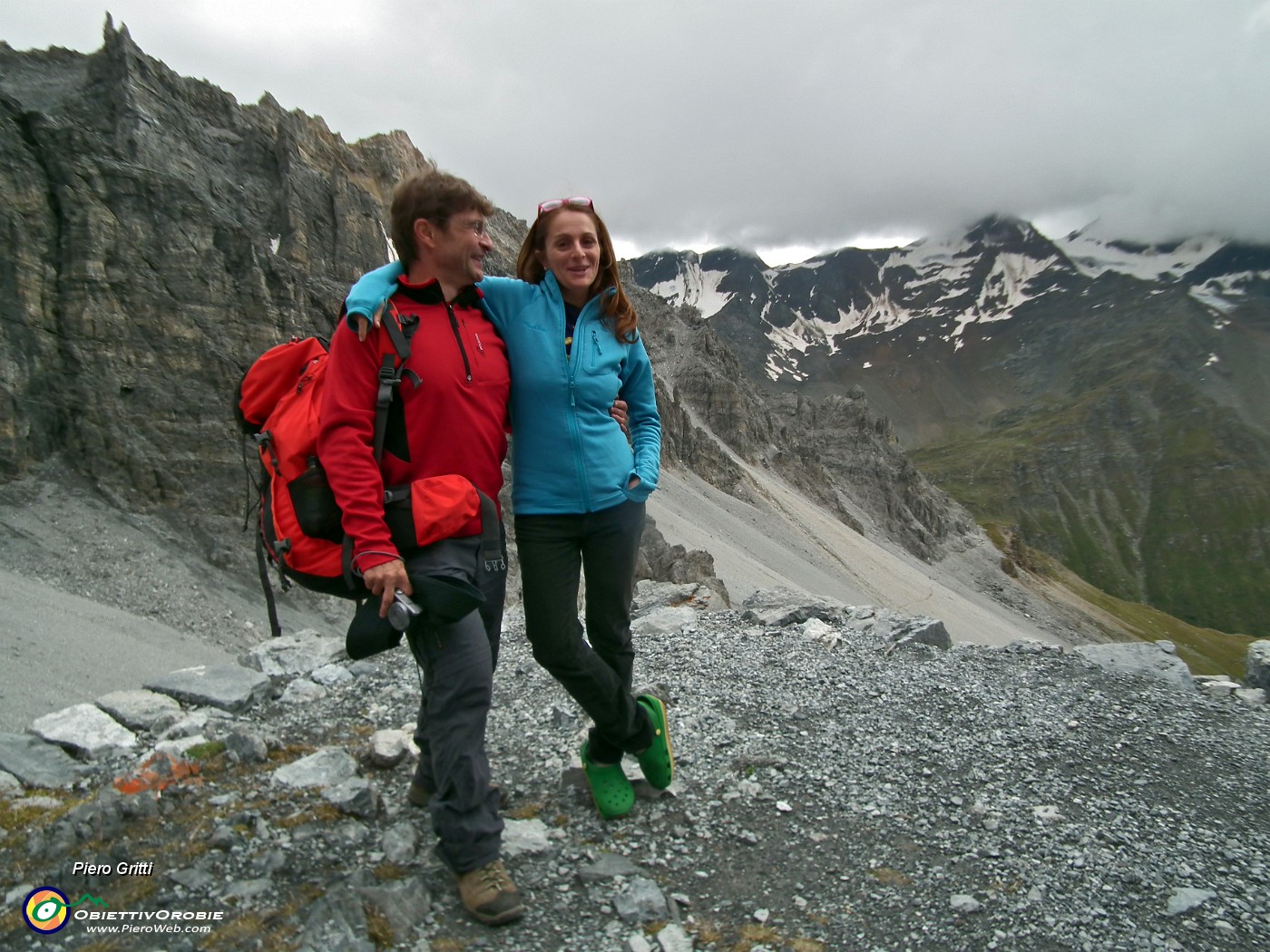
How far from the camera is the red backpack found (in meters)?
4.49

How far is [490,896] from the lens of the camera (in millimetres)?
4465

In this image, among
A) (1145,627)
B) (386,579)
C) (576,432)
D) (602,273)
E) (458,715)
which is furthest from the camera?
(1145,627)

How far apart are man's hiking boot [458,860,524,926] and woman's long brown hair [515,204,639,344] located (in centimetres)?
330

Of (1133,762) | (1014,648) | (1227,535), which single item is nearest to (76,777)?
(1133,762)

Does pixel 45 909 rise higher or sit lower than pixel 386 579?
lower

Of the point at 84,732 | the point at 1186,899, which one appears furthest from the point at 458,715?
the point at 84,732

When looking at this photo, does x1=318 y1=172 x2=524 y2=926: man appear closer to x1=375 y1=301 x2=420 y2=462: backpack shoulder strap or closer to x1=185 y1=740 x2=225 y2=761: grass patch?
x1=375 y1=301 x2=420 y2=462: backpack shoulder strap

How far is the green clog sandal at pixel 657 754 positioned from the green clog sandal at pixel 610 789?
6.8 inches

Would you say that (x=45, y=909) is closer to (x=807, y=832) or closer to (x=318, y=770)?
(x=318, y=770)

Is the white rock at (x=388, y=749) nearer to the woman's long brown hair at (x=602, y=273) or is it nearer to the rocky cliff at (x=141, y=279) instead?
the woman's long brown hair at (x=602, y=273)

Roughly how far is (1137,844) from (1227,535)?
731 feet

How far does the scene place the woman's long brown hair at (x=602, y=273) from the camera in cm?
530

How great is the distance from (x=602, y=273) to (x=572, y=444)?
120 cm

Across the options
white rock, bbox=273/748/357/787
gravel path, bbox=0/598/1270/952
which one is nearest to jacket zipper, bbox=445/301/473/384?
gravel path, bbox=0/598/1270/952
